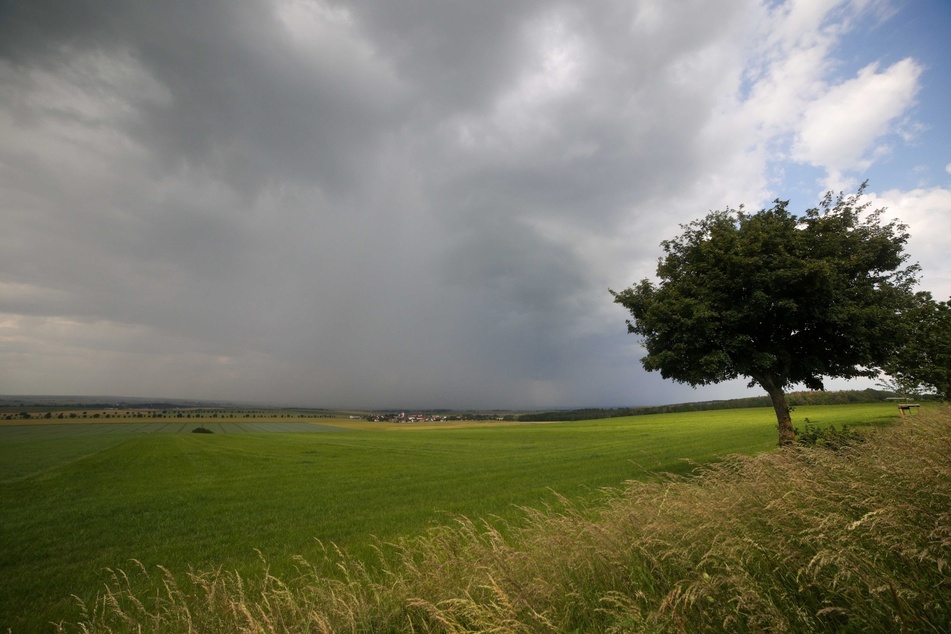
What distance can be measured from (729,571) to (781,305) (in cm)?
1454

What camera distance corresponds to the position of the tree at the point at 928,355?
21.4 m

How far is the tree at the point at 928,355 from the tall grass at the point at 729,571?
21.5 m

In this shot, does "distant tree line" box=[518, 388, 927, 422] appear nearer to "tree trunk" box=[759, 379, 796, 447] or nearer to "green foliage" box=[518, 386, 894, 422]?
"green foliage" box=[518, 386, 894, 422]

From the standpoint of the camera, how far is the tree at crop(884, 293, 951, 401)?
2139 cm

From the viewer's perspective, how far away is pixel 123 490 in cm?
2527

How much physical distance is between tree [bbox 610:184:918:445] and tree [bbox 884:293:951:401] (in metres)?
6.17

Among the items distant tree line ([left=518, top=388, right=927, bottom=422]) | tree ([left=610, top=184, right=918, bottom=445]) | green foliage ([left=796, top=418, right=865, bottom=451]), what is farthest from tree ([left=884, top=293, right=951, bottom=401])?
distant tree line ([left=518, top=388, right=927, bottom=422])

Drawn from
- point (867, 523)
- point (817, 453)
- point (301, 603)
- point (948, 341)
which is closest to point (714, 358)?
point (817, 453)

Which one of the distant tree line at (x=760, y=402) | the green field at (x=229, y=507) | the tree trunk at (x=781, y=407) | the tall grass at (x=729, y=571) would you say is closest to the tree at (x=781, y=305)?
the tree trunk at (x=781, y=407)

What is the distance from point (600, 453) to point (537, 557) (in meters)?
30.0

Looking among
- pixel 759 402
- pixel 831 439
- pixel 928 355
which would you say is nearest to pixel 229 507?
pixel 831 439

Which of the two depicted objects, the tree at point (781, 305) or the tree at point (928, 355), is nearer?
the tree at point (781, 305)

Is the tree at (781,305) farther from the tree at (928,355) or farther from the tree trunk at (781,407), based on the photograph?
A: the tree at (928,355)

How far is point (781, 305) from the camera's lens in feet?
49.7
